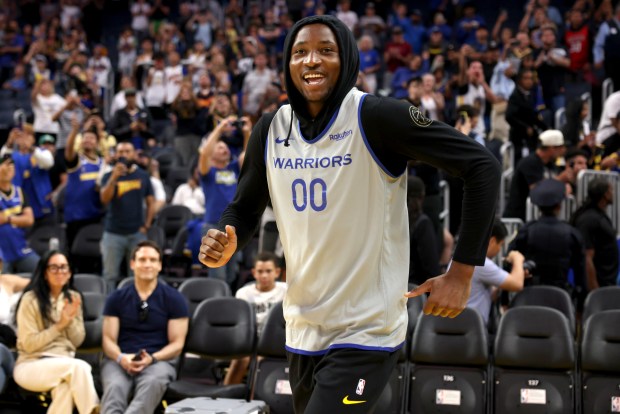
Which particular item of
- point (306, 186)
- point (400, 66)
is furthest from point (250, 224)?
point (400, 66)

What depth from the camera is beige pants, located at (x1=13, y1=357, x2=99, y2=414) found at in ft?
23.2

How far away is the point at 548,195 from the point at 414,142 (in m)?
5.50

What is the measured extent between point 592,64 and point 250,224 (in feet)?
41.3

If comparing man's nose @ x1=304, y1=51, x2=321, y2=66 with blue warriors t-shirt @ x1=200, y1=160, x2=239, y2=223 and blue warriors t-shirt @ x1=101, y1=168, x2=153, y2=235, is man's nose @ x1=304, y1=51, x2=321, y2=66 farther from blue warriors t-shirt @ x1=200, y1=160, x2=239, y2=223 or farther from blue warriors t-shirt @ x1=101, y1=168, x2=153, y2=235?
blue warriors t-shirt @ x1=101, y1=168, x2=153, y2=235

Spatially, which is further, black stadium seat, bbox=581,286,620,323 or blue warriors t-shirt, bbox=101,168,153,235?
blue warriors t-shirt, bbox=101,168,153,235

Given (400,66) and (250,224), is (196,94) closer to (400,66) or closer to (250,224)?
(400,66)

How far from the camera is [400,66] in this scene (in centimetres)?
1702

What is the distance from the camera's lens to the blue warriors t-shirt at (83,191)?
1060 centimetres

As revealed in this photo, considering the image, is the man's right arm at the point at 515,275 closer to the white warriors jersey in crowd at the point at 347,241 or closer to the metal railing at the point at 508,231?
the metal railing at the point at 508,231

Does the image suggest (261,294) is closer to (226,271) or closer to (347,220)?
(226,271)

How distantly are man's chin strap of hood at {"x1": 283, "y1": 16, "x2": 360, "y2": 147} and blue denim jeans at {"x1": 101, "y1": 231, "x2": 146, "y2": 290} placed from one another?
6884 mm

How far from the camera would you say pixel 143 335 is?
7508 millimetres

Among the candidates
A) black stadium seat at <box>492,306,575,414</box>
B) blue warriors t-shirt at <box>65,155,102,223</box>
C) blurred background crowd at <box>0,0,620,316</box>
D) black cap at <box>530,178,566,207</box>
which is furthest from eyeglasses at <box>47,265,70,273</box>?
black cap at <box>530,178,566,207</box>

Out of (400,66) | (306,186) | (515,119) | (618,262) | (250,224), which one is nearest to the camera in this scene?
(306,186)
